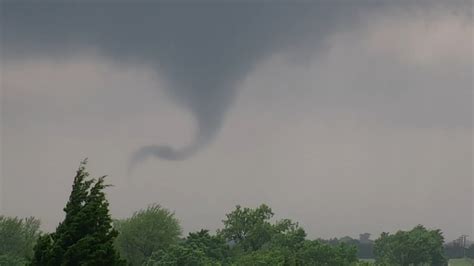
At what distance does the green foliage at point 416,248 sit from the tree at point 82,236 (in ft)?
358

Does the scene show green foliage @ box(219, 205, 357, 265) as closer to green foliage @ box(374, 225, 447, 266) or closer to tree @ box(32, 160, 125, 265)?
green foliage @ box(374, 225, 447, 266)

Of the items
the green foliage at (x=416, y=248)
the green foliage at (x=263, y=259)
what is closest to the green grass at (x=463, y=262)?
the green foliage at (x=416, y=248)

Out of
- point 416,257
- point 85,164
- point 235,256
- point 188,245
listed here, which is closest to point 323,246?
point 235,256

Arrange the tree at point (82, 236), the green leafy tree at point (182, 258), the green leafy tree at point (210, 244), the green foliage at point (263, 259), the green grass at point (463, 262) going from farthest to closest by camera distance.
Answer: the green grass at point (463, 262)
the green leafy tree at point (210, 244)
the green leafy tree at point (182, 258)
the green foliage at point (263, 259)
the tree at point (82, 236)

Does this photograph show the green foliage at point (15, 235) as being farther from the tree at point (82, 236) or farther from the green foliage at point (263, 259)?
the tree at point (82, 236)

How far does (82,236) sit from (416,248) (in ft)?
380

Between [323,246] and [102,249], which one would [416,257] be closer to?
[323,246]

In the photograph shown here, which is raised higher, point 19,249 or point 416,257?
point 416,257

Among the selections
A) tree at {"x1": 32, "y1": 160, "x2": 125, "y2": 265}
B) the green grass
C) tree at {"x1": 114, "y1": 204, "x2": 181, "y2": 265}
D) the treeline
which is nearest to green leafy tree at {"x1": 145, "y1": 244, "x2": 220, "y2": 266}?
the treeline

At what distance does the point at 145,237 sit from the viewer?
9562 centimetres

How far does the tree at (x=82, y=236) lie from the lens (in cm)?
2134

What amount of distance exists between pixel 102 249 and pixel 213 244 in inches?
2743

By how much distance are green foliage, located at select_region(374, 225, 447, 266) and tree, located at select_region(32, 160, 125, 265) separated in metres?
109

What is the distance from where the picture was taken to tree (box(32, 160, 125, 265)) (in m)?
21.3
